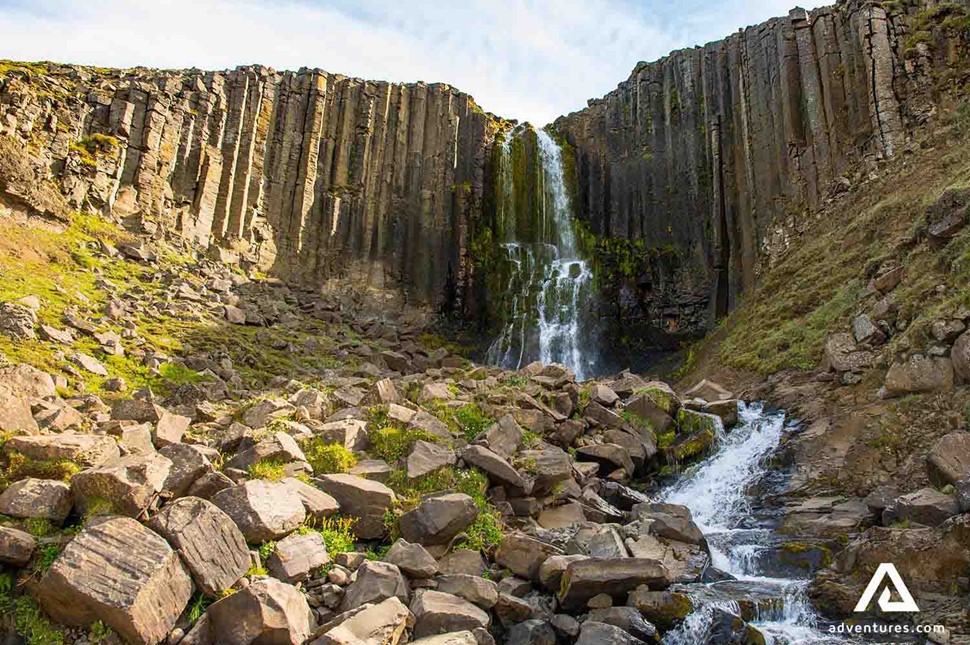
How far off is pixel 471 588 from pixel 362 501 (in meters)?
2.20

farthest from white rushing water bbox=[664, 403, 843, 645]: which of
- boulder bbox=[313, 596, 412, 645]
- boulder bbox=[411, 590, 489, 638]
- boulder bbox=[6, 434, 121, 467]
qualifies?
boulder bbox=[6, 434, 121, 467]

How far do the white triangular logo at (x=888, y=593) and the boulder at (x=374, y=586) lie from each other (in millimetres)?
5966

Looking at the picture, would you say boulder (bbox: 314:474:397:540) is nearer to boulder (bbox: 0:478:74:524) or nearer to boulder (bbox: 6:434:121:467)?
boulder (bbox: 6:434:121:467)

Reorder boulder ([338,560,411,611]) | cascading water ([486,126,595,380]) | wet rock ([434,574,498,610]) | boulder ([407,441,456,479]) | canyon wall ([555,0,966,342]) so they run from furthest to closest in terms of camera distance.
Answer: cascading water ([486,126,595,380]), canyon wall ([555,0,966,342]), boulder ([407,441,456,479]), wet rock ([434,574,498,610]), boulder ([338,560,411,611])

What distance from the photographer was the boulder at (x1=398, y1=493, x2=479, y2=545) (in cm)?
951

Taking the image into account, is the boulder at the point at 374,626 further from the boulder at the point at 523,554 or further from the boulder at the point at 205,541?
the boulder at the point at 523,554

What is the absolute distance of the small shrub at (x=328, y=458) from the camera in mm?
11031

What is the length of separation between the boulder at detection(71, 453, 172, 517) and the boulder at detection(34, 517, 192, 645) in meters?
0.39

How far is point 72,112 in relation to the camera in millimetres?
28875

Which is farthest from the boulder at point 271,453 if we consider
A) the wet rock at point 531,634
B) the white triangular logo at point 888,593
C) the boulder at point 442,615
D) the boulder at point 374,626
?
the white triangular logo at point 888,593

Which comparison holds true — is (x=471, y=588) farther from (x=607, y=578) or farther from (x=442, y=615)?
(x=607, y=578)

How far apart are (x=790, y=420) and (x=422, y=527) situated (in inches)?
399

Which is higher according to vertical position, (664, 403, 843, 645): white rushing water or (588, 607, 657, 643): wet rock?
(664, 403, 843, 645): white rushing water

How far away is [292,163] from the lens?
35562mm
